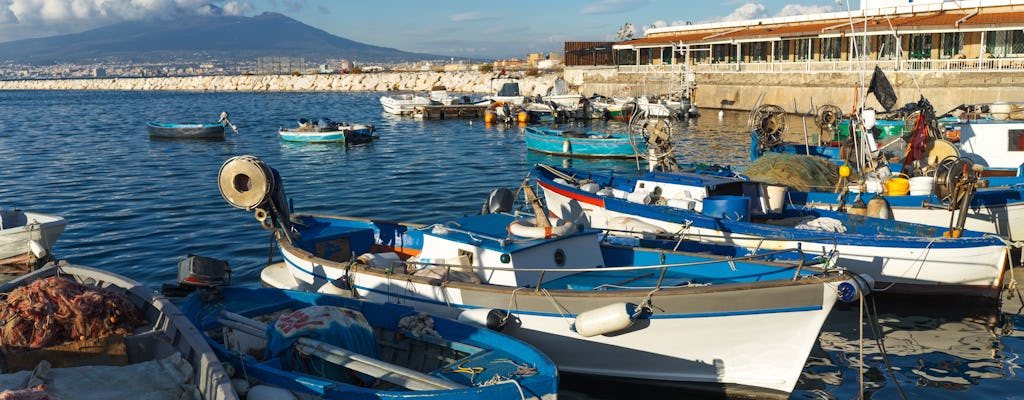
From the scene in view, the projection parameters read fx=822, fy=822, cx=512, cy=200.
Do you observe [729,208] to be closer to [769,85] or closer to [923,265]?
[923,265]

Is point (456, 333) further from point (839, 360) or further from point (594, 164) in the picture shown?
point (594, 164)

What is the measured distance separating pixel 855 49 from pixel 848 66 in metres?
12.0

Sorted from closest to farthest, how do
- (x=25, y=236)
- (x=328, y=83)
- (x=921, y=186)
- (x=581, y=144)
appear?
(x=25, y=236) < (x=921, y=186) < (x=581, y=144) < (x=328, y=83)

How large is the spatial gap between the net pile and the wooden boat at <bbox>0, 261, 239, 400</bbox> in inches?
0.7

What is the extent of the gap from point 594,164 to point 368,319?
2592cm

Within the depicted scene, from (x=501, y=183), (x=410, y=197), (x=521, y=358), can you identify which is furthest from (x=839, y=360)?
(x=501, y=183)

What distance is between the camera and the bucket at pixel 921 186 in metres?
18.0

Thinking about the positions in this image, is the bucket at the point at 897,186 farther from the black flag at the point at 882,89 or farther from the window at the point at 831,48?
the window at the point at 831,48

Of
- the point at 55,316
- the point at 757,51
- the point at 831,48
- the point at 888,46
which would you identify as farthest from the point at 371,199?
the point at 757,51

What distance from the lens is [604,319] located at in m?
10.5

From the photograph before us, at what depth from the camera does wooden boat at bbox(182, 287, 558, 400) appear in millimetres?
8891

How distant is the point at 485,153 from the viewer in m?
40.7

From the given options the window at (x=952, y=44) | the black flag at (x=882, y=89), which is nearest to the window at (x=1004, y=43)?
the window at (x=952, y=44)

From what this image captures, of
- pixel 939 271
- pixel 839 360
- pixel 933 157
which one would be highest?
pixel 933 157
